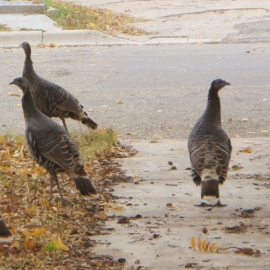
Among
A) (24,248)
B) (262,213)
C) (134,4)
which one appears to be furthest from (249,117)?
(134,4)

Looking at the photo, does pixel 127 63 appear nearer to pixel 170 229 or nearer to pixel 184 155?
pixel 184 155

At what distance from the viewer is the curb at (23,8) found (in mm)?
16484

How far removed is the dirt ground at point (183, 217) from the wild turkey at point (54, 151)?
0.42 meters

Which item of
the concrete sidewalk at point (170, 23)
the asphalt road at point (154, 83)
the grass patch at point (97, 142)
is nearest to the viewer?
the grass patch at point (97, 142)

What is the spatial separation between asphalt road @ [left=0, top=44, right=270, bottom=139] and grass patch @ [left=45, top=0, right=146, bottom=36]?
1468mm

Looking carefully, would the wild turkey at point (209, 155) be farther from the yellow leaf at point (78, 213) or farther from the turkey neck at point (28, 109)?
the turkey neck at point (28, 109)

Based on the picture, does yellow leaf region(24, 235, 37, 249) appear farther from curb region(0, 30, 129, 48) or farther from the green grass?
curb region(0, 30, 129, 48)

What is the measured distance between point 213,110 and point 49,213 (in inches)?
75.2

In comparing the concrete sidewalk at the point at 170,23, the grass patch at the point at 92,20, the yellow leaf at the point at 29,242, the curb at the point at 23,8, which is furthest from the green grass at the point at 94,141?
the curb at the point at 23,8

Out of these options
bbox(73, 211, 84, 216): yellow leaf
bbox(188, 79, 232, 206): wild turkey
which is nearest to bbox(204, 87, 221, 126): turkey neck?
bbox(188, 79, 232, 206): wild turkey

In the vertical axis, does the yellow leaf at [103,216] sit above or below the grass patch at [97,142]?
below

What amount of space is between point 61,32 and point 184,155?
7.68 meters

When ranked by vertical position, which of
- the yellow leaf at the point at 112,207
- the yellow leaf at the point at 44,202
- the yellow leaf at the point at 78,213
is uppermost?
the yellow leaf at the point at 112,207

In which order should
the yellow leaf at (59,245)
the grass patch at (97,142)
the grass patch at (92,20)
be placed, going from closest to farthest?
1. the yellow leaf at (59,245)
2. the grass patch at (97,142)
3. the grass patch at (92,20)
